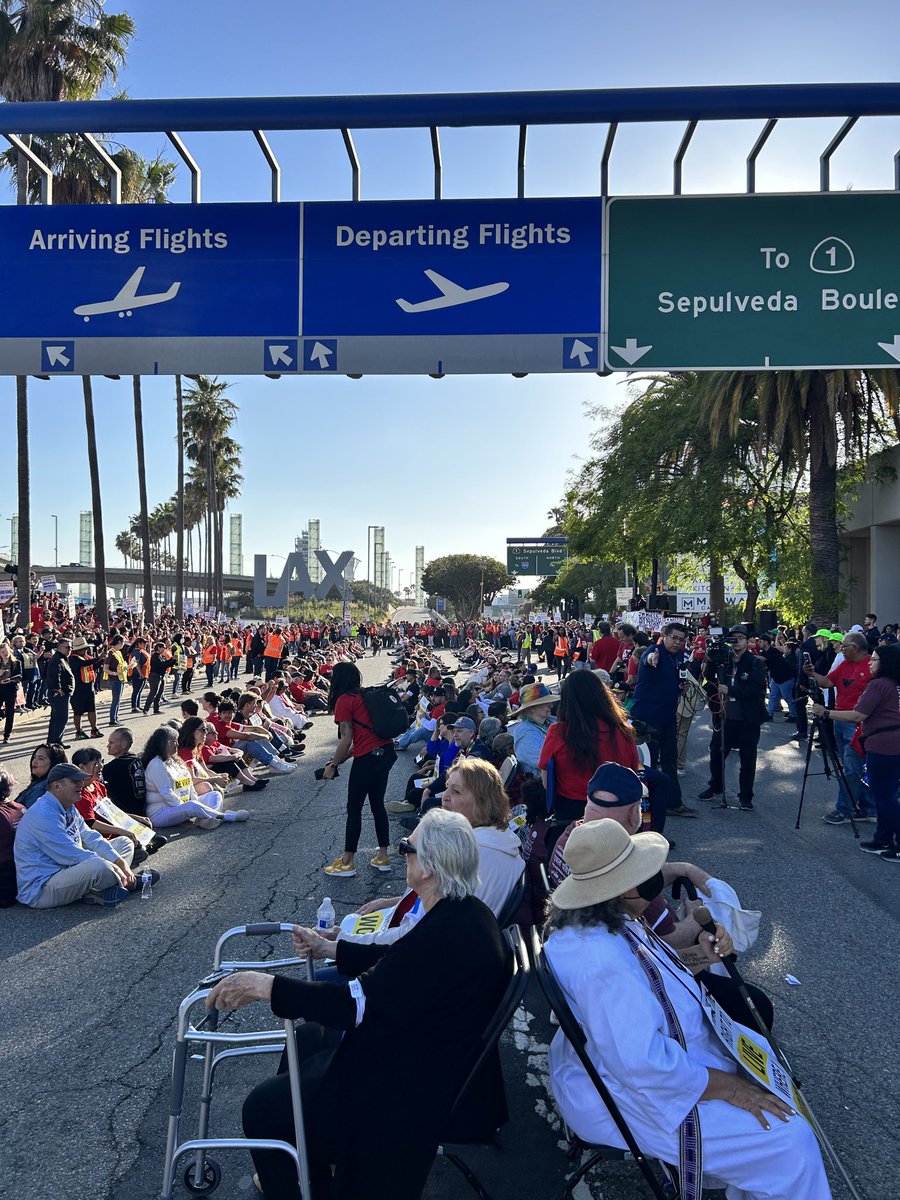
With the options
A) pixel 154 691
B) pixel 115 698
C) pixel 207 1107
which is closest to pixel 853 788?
pixel 207 1107

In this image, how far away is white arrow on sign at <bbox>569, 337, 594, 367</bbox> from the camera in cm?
626

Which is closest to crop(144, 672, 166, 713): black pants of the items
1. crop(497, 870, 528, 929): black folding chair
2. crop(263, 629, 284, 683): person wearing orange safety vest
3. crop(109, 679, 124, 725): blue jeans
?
crop(109, 679, 124, 725): blue jeans

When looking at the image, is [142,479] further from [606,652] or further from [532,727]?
[532,727]

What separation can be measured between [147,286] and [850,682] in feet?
25.8

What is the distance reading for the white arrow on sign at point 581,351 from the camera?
20.5 feet

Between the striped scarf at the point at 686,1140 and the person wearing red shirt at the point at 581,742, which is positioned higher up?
the person wearing red shirt at the point at 581,742

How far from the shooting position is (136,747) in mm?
14727

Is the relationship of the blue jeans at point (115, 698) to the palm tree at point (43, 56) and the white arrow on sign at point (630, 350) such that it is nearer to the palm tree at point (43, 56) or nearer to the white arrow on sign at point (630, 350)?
the palm tree at point (43, 56)

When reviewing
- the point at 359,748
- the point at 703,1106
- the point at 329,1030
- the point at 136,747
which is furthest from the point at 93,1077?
the point at 136,747

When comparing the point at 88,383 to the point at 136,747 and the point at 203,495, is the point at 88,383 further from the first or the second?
the point at 203,495

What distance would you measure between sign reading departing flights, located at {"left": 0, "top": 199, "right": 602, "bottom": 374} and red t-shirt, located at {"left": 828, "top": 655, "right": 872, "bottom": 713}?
538 cm

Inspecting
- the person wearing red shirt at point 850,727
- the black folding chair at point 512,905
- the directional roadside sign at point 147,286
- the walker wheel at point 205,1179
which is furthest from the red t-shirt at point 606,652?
the walker wheel at point 205,1179

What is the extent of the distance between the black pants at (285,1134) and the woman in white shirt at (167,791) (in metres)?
6.52

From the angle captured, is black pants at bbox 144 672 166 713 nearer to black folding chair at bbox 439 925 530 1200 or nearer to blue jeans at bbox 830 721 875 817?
blue jeans at bbox 830 721 875 817
